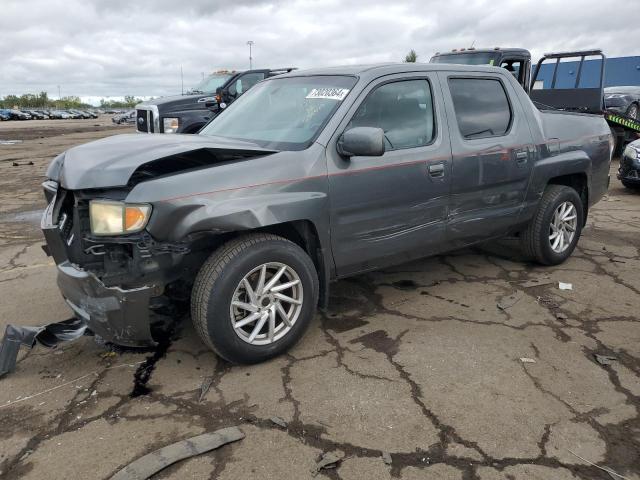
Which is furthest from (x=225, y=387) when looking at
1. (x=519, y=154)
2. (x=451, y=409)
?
(x=519, y=154)

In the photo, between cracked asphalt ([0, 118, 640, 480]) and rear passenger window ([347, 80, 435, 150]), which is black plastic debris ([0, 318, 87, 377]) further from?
rear passenger window ([347, 80, 435, 150])

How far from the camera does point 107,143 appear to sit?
10.6 ft

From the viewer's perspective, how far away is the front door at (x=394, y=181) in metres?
3.33

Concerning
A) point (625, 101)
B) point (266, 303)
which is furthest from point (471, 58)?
point (266, 303)

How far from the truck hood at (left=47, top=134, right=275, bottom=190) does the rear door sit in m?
1.62

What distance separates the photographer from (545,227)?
15.4 ft

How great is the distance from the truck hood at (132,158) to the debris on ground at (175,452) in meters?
1.34

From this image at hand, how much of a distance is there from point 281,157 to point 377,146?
23.1 inches

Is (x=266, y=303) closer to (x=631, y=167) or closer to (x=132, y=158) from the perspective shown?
(x=132, y=158)

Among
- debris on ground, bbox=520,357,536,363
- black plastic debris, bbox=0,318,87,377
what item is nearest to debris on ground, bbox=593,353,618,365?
debris on ground, bbox=520,357,536,363

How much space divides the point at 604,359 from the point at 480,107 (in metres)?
2.11

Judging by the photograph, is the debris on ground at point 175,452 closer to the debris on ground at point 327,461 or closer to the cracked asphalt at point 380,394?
the cracked asphalt at point 380,394

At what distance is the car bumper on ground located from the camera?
272cm

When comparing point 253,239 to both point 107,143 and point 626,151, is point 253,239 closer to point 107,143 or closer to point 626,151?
point 107,143
